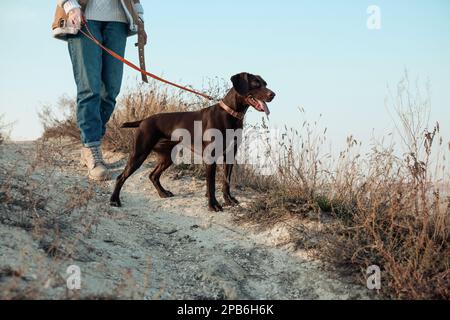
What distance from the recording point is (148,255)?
3.47 m

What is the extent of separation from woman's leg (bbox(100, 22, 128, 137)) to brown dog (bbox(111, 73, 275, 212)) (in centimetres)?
78

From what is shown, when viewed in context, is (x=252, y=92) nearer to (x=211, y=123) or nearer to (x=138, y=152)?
(x=211, y=123)

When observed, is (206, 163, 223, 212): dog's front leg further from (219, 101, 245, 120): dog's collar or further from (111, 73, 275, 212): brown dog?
(219, 101, 245, 120): dog's collar

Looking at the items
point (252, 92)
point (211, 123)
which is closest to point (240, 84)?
point (252, 92)

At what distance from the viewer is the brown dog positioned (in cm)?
450

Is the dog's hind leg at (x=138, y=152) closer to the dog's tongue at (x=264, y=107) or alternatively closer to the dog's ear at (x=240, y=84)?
the dog's ear at (x=240, y=84)

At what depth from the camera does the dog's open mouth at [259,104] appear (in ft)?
14.7

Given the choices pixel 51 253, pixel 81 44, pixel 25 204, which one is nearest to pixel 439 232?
pixel 51 253

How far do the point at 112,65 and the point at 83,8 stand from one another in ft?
2.23

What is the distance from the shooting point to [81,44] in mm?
4965

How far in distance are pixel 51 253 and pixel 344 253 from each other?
1.92 m

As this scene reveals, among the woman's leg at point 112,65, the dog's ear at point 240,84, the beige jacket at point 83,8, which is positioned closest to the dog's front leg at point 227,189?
the dog's ear at point 240,84

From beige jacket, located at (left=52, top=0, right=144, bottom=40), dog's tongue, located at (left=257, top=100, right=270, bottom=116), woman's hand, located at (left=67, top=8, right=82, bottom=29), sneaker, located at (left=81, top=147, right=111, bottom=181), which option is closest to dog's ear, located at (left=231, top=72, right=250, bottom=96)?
dog's tongue, located at (left=257, top=100, right=270, bottom=116)
